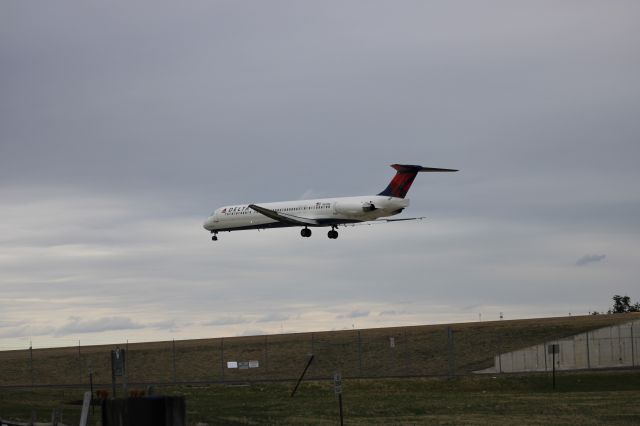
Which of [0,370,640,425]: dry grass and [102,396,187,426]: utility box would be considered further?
[0,370,640,425]: dry grass

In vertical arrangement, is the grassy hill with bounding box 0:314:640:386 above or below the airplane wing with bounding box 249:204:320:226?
below

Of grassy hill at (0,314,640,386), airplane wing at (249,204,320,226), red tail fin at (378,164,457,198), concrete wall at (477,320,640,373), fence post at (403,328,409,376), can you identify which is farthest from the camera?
airplane wing at (249,204,320,226)

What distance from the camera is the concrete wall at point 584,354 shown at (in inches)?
2318

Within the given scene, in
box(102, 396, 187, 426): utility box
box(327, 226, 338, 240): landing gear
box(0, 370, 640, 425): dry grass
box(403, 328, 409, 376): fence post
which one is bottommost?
box(0, 370, 640, 425): dry grass

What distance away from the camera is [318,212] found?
73438 mm

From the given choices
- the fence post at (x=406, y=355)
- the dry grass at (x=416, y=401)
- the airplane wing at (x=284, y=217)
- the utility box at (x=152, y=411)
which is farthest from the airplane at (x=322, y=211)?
the utility box at (x=152, y=411)

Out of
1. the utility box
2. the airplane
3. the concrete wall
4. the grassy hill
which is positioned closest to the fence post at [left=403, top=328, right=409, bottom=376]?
the grassy hill

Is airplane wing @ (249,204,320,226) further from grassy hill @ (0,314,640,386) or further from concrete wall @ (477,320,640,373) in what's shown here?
concrete wall @ (477,320,640,373)

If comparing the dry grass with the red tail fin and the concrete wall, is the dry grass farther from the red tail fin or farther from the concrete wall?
the red tail fin

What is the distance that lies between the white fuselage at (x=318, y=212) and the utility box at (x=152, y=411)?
57228 millimetres

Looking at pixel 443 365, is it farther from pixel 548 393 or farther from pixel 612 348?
pixel 548 393

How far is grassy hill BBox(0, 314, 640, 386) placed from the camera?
206ft

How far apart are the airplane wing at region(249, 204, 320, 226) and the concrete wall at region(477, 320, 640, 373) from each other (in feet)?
64.1

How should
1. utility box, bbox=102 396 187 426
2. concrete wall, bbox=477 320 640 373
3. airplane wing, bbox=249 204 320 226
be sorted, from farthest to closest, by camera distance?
1. airplane wing, bbox=249 204 320 226
2. concrete wall, bbox=477 320 640 373
3. utility box, bbox=102 396 187 426
